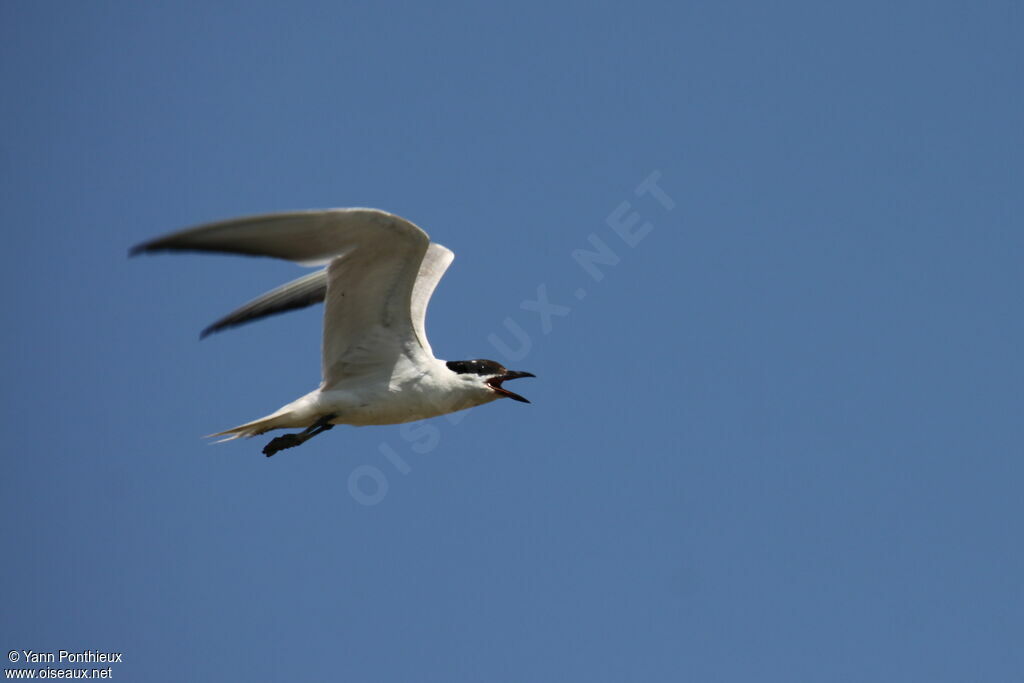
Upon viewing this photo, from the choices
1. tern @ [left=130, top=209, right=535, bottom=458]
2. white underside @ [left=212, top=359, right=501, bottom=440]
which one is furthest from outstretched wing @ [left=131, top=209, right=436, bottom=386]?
white underside @ [left=212, top=359, right=501, bottom=440]

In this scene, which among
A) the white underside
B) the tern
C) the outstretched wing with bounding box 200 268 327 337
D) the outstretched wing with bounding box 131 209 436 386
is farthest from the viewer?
the outstretched wing with bounding box 200 268 327 337

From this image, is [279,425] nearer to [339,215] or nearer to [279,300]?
[279,300]

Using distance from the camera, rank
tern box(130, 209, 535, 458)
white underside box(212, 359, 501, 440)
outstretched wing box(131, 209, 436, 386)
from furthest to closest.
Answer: white underside box(212, 359, 501, 440)
tern box(130, 209, 535, 458)
outstretched wing box(131, 209, 436, 386)

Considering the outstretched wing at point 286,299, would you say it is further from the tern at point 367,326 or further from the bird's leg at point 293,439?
the bird's leg at point 293,439

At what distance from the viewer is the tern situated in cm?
991

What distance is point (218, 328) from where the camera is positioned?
1156cm

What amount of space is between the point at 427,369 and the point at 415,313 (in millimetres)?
913

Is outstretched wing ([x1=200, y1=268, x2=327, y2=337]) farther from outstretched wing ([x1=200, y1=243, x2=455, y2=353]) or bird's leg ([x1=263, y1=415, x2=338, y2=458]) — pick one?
bird's leg ([x1=263, y1=415, x2=338, y2=458])

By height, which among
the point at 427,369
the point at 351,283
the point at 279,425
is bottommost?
the point at 279,425

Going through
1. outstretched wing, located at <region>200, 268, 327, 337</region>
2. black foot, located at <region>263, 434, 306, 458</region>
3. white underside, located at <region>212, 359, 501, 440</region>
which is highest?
outstretched wing, located at <region>200, 268, 327, 337</region>

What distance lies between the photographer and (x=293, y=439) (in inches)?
447

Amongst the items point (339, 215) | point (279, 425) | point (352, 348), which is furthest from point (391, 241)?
point (279, 425)

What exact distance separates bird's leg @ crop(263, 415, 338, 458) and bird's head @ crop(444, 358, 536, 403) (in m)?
1.31

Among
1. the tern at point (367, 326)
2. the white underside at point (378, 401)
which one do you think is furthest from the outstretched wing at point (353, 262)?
the white underside at point (378, 401)
